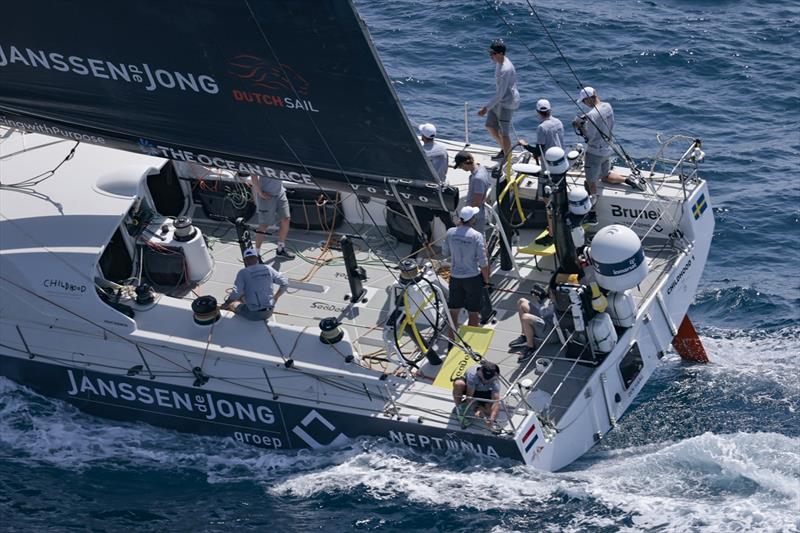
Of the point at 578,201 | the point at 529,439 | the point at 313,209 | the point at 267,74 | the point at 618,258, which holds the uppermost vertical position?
the point at 267,74

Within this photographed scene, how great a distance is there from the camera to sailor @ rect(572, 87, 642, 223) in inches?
637

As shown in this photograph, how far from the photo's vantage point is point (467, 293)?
14359 mm

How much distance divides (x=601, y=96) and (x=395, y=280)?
1066 cm

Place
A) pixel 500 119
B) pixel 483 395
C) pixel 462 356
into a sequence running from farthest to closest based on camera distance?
pixel 500 119 → pixel 462 356 → pixel 483 395

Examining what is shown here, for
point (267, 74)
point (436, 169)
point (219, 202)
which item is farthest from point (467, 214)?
point (219, 202)

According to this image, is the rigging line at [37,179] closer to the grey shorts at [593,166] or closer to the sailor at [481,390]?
the sailor at [481,390]

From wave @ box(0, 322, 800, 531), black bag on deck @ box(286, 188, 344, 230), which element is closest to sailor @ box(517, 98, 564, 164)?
black bag on deck @ box(286, 188, 344, 230)

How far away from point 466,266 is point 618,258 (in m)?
1.72

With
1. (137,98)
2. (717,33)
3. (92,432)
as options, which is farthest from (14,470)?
(717,33)

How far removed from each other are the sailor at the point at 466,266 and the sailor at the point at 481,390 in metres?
1.15

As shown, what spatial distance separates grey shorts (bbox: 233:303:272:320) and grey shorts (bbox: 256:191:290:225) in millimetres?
1947

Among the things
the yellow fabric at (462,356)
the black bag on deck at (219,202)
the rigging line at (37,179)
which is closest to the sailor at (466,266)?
the yellow fabric at (462,356)

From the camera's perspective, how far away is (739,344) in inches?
666

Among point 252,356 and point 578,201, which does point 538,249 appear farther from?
point 252,356
